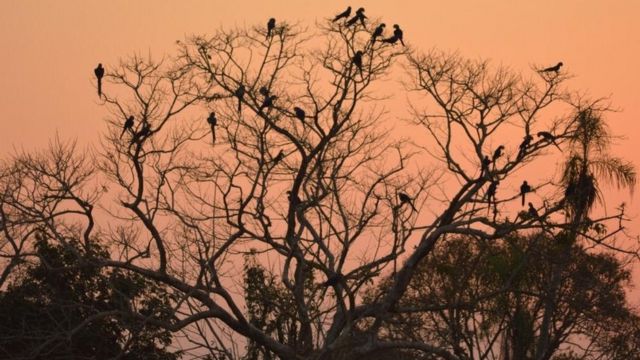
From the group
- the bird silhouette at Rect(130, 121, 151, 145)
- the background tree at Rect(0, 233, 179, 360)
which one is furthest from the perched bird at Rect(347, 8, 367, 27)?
the background tree at Rect(0, 233, 179, 360)

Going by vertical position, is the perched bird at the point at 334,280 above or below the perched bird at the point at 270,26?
below

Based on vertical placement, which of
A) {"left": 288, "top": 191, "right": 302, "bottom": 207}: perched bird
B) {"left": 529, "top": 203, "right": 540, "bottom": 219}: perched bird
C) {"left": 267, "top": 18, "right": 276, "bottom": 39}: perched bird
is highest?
{"left": 267, "top": 18, "right": 276, "bottom": 39}: perched bird

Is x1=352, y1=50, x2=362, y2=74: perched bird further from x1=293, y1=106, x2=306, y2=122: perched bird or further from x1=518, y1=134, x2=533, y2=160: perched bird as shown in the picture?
x1=518, y1=134, x2=533, y2=160: perched bird

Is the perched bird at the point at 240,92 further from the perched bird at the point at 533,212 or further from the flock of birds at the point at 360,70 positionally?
the perched bird at the point at 533,212

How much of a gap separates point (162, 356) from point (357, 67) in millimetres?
10279

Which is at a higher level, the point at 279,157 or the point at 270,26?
the point at 270,26

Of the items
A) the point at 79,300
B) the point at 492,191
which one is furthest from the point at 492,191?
the point at 79,300

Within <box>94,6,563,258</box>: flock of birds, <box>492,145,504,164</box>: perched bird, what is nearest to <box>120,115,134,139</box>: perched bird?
<box>94,6,563,258</box>: flock of birds

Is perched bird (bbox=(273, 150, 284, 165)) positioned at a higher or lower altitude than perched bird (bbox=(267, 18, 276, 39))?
lower

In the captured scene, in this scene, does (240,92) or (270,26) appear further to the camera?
(240,92)

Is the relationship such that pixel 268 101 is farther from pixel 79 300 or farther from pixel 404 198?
pixel 79 300

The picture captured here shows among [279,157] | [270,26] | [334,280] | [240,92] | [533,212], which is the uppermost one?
[270,26]

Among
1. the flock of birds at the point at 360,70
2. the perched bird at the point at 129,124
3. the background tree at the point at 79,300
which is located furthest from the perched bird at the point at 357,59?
the background tree at the point at 79,300

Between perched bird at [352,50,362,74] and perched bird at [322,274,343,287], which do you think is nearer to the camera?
perched bird at [322,274,343,287]
